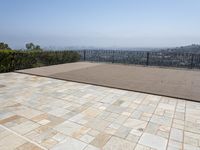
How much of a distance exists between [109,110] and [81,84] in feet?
7.01

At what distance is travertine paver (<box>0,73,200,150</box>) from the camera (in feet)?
6.86

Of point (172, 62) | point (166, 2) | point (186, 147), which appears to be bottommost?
point (186, 147)

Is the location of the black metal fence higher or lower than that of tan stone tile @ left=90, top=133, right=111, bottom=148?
higher

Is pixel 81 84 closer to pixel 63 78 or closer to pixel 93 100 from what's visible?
pixel 63 78

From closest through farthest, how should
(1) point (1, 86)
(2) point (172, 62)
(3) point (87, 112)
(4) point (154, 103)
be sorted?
(3) point (87, 112), (4) point (154, 103), (1) point (1, 86), (2) point (172, 62)

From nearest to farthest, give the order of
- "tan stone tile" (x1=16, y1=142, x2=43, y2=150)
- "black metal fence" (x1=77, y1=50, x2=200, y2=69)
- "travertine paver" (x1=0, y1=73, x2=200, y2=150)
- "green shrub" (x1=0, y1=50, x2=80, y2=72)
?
"tan stone tile" (x1=16, y1=142, x2=43, y2=150) → "travertine paver" (x1=0, y1=73, x2=200, y2=150) → "green shrub" (x1=0, y1=50, x2=80, y2=72) → "black metal fence" (x1=77, y1=50, x2=200, y2=69)

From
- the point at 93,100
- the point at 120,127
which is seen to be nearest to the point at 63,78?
the point at 93,100

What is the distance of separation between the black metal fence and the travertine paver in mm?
5526

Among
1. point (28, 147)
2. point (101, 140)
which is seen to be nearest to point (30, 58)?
point (28, 147)

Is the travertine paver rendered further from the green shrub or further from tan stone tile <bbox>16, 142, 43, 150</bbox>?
the green shrub

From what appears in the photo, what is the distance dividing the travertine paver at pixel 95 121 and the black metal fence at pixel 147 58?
5526 millimetres

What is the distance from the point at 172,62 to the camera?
28.9 ft

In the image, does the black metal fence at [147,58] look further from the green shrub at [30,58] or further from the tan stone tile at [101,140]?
the tan stone tile at [101,140]

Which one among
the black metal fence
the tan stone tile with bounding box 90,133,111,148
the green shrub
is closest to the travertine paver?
the tan stone tile with bounding box 90,133,111,148
